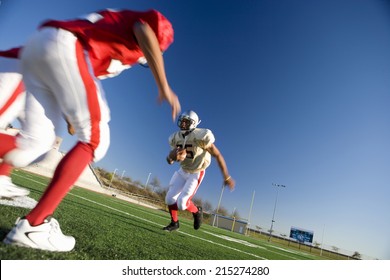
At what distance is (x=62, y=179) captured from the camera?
117 centimetres

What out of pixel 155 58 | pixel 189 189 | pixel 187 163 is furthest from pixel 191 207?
pixel 155 58

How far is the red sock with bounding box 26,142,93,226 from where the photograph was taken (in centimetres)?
114

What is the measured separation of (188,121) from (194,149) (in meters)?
0.43

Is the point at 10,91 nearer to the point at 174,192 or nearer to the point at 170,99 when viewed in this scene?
the point at 170,99

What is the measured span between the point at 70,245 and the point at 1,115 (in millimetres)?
839

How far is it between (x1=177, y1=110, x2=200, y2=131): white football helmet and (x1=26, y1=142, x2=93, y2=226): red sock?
2686 millimetres

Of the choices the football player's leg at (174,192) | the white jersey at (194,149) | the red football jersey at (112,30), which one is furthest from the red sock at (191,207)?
the red football jersey at (112,30)

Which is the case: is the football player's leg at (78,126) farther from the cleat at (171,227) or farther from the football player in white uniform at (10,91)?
the cleat at (171,227)

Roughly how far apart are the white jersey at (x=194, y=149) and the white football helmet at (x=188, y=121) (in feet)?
0.38

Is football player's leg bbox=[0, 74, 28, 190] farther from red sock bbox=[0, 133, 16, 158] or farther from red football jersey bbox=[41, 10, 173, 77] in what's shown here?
red football jersey bbox=[41, 10, 173, 77]
